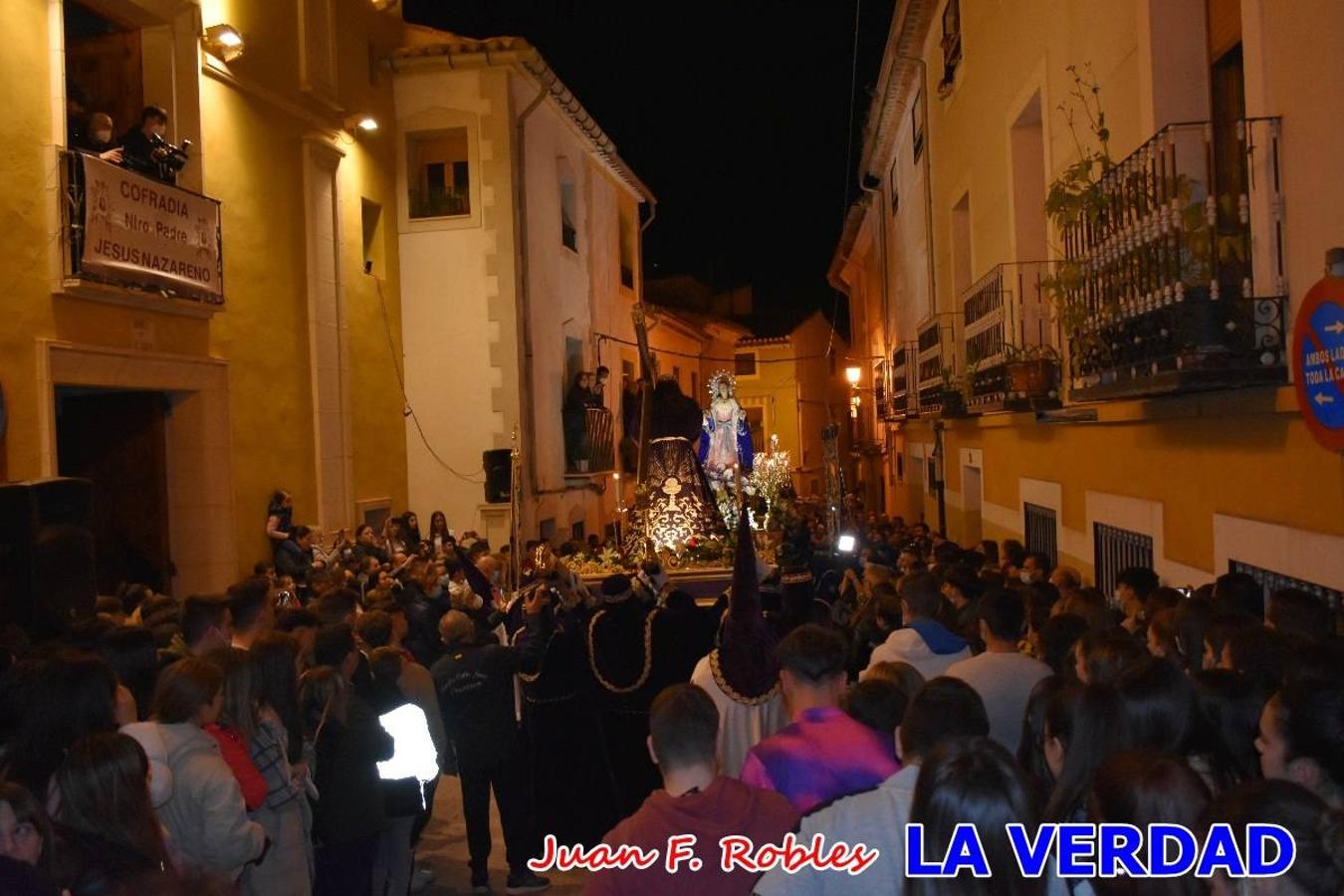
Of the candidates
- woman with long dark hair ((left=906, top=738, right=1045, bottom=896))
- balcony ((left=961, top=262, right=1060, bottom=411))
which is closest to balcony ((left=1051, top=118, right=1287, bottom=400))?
balcony ((left=961, top=262, right=1060, bottom=411))

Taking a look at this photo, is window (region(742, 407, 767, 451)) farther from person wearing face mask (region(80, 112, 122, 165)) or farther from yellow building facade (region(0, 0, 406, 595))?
person wearing face mask (region(80, 112, 122, 165))

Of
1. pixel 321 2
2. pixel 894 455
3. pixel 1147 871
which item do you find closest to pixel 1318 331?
pixel 1147 871

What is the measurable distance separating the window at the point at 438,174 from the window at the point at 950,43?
7.82m

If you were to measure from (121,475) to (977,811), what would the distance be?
11.8 metres

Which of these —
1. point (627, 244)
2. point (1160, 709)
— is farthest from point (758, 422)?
point (1160, 709)

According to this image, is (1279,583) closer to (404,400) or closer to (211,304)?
(211,304)

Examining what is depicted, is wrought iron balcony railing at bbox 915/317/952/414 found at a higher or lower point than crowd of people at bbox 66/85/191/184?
lower

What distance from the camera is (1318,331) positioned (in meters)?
4.84

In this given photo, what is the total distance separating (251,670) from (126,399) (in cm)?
849

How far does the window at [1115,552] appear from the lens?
8.42 m

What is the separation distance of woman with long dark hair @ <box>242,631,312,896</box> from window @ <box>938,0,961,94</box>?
12.3 meters

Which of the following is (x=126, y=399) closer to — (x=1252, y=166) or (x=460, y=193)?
(x=460, y=193)

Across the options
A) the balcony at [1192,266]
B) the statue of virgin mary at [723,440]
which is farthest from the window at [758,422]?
the balcony at [1192,266]

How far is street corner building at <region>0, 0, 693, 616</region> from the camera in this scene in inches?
389
